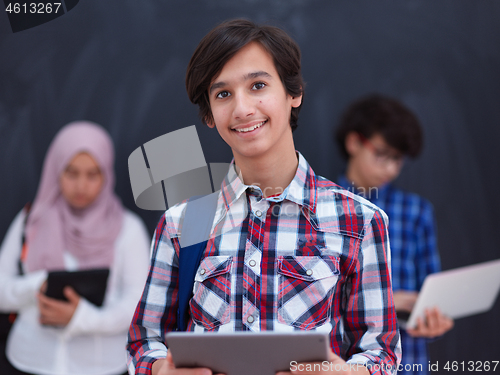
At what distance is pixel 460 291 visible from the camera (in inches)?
83.1

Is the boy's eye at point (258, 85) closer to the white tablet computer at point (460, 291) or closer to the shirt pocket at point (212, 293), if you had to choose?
the shirt pocket at point (212, 293)

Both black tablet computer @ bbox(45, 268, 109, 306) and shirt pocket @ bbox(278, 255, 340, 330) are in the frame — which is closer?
shirt pocket @ bbox(278, 255, 340, 330)

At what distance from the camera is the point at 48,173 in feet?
6.94

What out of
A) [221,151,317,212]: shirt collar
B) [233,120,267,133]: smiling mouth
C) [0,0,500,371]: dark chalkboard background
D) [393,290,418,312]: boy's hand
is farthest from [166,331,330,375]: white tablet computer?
[393,290,418,312]: boy's hand

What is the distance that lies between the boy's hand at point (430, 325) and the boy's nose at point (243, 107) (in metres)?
1.53

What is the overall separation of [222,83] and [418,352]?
1.66 metres

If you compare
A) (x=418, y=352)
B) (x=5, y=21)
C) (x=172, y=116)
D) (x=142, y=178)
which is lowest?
(x=418, y=352)

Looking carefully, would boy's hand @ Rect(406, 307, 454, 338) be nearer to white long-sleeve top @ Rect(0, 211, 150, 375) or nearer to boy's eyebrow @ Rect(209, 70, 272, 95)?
white long-sleeve top @ Rect(0, 211, 150, 375)

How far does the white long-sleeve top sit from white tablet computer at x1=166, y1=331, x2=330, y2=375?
1.28 metres

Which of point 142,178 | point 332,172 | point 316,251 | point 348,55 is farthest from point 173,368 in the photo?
point 348,55

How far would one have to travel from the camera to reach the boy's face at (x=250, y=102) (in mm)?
1005

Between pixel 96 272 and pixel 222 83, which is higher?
pixel 222 83

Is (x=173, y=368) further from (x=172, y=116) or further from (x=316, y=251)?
(x=172, y=116)

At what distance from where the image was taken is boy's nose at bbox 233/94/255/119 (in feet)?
3.23
